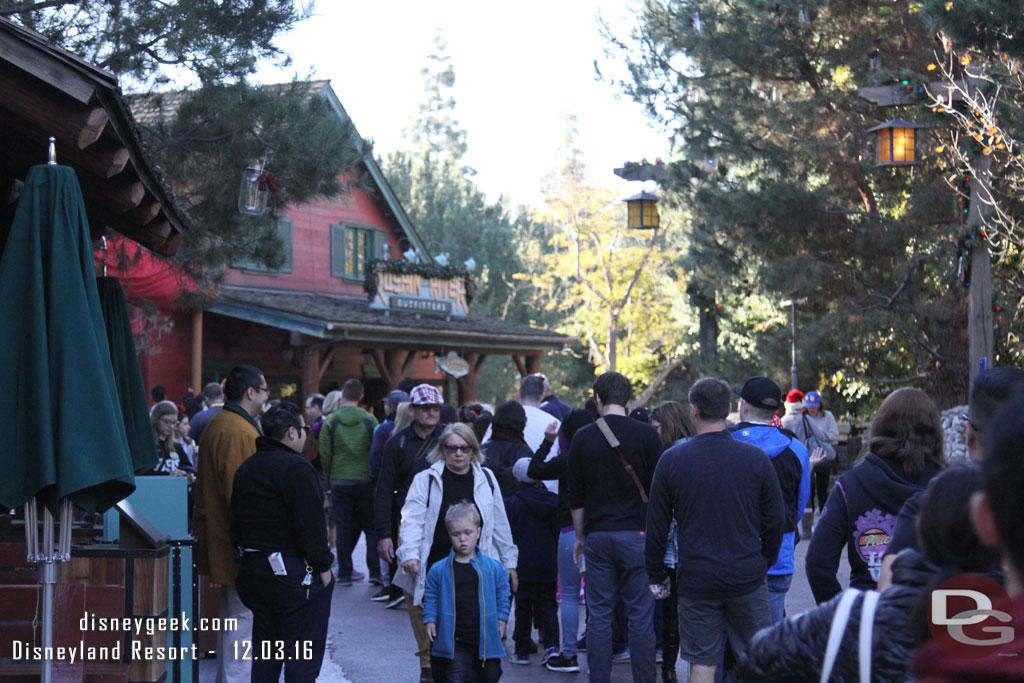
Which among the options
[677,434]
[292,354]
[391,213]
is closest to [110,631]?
[677,434]

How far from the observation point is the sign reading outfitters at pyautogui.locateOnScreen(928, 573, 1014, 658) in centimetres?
198

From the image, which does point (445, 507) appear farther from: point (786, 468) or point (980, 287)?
point (980, 287)

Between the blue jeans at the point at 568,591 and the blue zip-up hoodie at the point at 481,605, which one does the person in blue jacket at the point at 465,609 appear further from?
the blue jeans at the point at 568,591

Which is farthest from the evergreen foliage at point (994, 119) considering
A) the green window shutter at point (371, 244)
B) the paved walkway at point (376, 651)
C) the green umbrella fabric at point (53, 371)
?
the green window shutter at point (371, 244)

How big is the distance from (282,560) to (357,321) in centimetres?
1621

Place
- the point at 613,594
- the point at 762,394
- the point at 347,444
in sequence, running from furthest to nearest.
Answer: the point at 347,444
the point at 613,594
the point at 762,394

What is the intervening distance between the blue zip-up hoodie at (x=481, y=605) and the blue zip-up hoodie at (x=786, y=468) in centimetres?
169

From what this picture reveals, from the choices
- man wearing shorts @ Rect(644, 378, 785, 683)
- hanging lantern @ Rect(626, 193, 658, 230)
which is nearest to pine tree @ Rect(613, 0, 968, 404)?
hanging lantern @ Rect(626, 193, 658, 230)

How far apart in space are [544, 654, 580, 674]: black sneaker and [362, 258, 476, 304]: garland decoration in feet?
54.5

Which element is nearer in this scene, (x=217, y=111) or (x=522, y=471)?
(x=522, y=471)

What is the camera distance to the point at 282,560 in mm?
6066

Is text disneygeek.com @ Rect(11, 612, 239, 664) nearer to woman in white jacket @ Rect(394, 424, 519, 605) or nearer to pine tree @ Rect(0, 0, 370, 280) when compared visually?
woman in white jacket @ Rect(394, 424, 519, 605)

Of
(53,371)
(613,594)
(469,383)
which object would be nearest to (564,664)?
(613,594)

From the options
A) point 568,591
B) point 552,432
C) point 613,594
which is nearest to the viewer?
point 613,594
